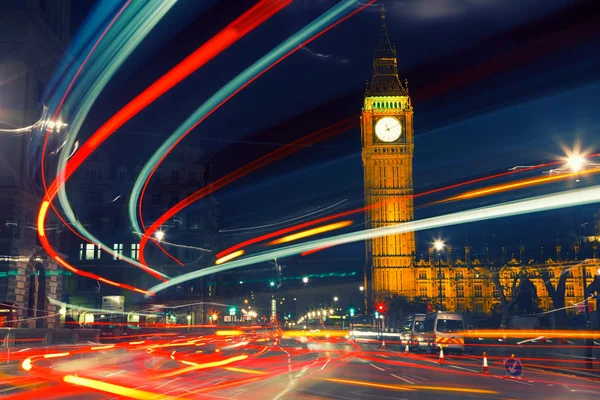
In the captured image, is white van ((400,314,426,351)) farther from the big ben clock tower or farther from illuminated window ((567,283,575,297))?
the big ben clock tower

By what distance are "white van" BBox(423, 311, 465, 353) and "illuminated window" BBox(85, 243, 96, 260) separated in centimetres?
5583

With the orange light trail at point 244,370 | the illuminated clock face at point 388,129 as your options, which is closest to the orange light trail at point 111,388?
the orange light trail at point 244,370

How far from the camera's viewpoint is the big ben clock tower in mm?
154875

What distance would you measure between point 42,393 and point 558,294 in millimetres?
54268

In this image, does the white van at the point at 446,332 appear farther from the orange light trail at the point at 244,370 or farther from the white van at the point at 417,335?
the orange light trail at the point at 244,370

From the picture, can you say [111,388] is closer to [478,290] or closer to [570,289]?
[570,289]

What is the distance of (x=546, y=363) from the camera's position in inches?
1256

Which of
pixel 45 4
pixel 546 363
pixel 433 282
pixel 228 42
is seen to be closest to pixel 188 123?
pixel 228 42

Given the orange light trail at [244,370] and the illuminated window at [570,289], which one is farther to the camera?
the illuminated window at [570,289]

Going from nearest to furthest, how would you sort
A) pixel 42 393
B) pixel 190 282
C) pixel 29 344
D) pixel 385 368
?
1. pixel 42 393
2. pixel 385 368
3. pixel 29 344
4. pixel 190 282

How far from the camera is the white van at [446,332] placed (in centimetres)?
3916

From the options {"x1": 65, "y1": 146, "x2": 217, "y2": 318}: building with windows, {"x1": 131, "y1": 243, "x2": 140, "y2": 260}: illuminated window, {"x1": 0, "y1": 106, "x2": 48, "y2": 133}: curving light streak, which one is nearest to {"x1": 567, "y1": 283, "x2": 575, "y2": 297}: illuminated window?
{"x1": 65, "y1": 146, "x2": 217, "y2": 318}: building with windows

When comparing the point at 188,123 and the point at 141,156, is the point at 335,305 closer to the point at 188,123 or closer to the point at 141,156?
the point at 141,156

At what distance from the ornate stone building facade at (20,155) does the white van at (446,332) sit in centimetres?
2559
